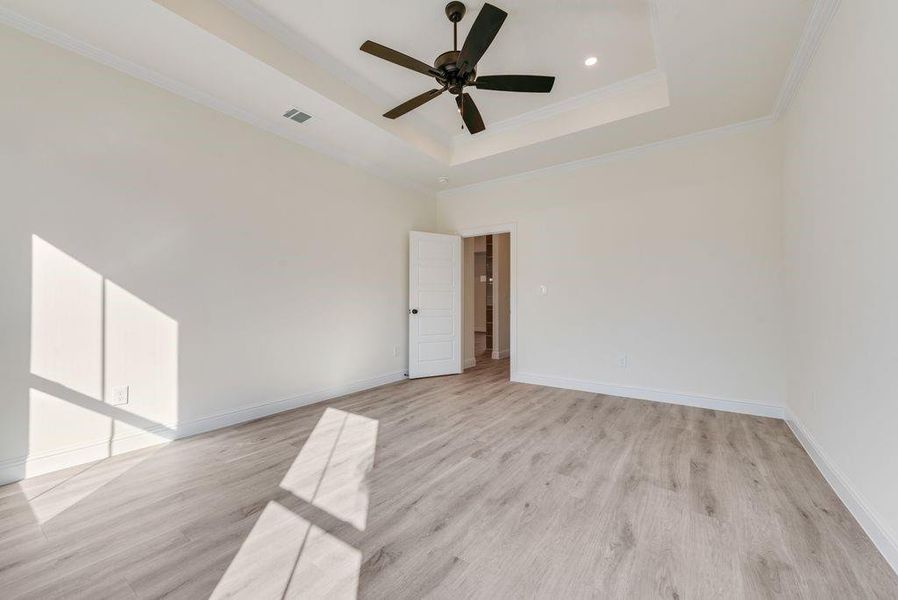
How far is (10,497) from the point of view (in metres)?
2.03

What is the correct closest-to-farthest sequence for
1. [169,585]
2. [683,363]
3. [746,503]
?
1. [169,585]
2. [746,503]
3. [683,363]

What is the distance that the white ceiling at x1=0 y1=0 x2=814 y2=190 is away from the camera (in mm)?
2207

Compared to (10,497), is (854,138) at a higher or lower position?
higher

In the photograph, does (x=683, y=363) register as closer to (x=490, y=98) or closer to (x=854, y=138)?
(x=854, y=138)

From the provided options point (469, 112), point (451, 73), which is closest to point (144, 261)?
point (451, 73)

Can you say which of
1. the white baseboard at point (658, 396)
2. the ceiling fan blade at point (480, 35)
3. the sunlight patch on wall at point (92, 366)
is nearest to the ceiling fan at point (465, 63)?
the ceiling fan blade at point (480, 35)

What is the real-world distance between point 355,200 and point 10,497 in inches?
140

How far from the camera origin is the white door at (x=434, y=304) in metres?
4.94

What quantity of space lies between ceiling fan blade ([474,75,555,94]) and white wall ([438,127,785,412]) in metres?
1.98

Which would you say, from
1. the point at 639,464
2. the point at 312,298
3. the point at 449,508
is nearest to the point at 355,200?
the point at 312,298

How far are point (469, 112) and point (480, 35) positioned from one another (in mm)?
757

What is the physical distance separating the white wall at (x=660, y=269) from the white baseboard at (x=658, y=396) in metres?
0.05

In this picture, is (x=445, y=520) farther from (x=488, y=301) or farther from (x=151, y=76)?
(x=488, y=301)

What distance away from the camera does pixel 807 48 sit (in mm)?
2350
